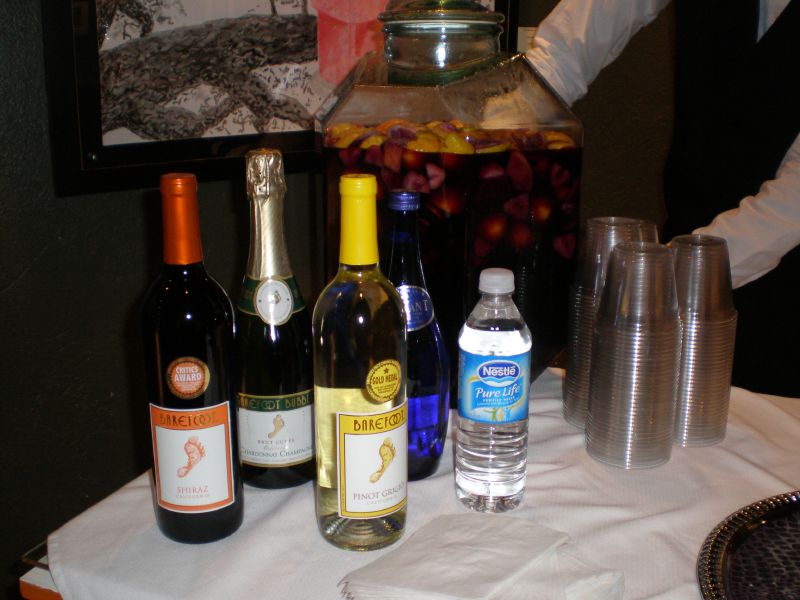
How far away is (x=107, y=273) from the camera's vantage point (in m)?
1.52

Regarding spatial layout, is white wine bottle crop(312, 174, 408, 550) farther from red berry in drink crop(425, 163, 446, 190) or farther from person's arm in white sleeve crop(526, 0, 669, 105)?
person's arm in white sleeve crop(526, 0, 669, 105)

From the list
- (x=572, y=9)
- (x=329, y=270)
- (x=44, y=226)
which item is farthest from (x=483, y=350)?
(x=572, y=9)

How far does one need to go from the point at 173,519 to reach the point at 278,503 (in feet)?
0.37

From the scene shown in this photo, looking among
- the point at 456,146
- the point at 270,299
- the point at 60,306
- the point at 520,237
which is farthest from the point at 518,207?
the point at 60,306

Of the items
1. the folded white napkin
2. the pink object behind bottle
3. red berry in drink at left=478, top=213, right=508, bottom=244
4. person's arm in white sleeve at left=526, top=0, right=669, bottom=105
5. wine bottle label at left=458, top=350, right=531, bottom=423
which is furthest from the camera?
the pink object behind bottle

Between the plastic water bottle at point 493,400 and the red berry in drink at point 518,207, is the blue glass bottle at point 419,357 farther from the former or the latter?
the red berry in drink at point 518,207

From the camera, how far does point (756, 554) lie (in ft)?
2.25

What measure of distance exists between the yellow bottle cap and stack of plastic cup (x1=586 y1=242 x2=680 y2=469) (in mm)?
291

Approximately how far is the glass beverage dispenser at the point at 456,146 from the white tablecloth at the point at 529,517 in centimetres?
23

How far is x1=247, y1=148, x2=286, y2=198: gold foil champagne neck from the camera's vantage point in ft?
2.28

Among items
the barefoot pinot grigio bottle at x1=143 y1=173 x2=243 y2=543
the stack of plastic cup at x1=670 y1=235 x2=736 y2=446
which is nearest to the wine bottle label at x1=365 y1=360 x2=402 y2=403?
the barefoot pinot grigio bottle at x1=143 y1=173 x2=243 y2=543

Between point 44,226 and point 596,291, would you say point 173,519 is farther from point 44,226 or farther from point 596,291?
point 44,226

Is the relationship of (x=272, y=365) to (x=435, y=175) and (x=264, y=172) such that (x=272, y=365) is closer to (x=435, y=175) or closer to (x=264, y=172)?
(x=264, y=172)

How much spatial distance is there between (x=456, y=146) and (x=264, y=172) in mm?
276
